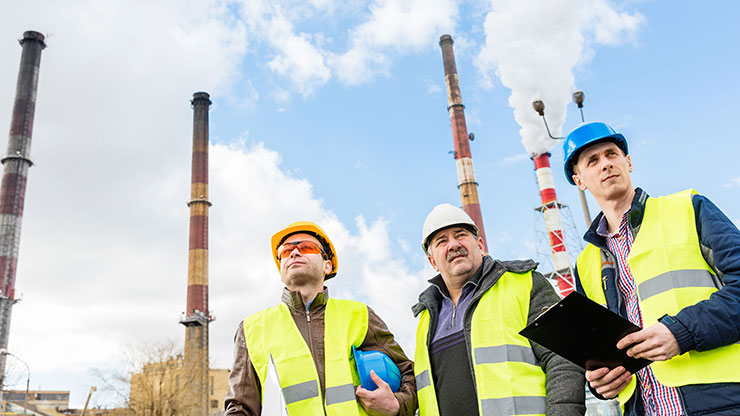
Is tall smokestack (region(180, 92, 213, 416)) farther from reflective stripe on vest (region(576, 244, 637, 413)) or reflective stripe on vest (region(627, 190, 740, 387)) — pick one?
reflective stripe on vest (region(627, 190, 740, 387))

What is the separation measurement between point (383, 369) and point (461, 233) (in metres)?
0.90

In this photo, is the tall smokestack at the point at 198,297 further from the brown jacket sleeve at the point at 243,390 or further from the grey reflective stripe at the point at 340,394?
the grey reflective stripe at the point at 340,394

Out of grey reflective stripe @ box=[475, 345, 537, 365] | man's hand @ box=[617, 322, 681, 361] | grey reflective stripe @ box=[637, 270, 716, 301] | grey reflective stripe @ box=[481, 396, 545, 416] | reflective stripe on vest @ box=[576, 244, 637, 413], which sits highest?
reflective stripe on vest @ box=[576, 244, 637, 413]

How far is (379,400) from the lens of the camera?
9.65 feet

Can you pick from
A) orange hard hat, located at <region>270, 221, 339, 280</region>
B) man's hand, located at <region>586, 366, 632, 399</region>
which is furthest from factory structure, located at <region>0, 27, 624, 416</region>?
man's hand, located at <region>586, 366, 632, 399</region>

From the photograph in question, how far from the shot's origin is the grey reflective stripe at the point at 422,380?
3064mm

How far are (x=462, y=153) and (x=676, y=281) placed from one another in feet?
106

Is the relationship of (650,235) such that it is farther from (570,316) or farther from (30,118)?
(30,118)

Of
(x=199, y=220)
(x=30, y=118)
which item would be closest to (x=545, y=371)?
(x=199, y=220)

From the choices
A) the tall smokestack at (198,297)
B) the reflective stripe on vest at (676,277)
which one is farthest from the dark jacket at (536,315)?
the tall smokestack at (198,297)

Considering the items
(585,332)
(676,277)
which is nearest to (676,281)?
(676,277)

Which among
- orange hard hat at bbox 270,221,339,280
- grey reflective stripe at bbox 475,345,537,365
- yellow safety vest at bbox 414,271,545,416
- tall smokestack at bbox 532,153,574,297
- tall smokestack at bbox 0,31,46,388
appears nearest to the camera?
yellow safety vest at bbox 414,271,545,416

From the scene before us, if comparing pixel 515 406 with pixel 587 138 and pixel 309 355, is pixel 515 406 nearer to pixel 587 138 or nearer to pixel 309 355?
pixel 309 355

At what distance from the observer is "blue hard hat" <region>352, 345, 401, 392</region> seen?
308 centimetres
